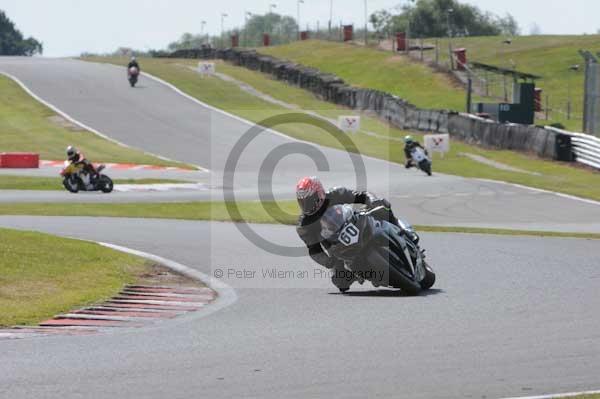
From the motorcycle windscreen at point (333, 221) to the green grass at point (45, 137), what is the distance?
2757 centimetres

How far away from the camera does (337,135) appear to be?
49.7 m

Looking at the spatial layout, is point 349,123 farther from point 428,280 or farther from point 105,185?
point 428,280

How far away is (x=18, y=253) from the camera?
14859 millimetres

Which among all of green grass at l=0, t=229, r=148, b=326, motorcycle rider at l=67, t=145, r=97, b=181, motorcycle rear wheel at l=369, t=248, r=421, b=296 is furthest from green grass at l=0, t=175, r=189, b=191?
motorcycle rear wheel at l=369, t=248, r=421, b=296

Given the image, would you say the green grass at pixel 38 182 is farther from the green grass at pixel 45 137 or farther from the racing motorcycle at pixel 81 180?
the green grass at pixel 45 137

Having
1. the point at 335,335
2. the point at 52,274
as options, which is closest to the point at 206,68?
the point at 52,274

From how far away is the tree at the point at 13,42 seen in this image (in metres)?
124

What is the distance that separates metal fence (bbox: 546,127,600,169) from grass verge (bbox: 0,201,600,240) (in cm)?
1391

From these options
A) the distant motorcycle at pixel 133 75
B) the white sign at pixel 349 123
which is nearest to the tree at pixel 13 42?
the distant motorcycle at pixel 133 75

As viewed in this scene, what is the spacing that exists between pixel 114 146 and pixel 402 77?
27.3 m

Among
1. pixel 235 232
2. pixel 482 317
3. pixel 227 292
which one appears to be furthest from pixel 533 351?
pixel 235 232

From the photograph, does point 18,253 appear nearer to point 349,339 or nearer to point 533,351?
point 349,339

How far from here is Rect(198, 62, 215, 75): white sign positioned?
6531 centimetres

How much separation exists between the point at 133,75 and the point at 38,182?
2838 centimetres
